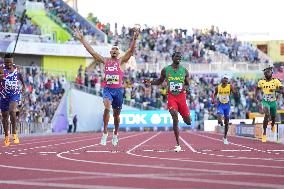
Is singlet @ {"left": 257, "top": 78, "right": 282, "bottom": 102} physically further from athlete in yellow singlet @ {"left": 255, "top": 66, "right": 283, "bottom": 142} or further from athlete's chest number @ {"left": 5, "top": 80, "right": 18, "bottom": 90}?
athlete's chest number @ {"left": 5, "top": 80, "right": 18, "bottom": 90}

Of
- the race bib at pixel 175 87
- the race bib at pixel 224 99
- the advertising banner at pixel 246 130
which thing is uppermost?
the race bib at pixel 175 87

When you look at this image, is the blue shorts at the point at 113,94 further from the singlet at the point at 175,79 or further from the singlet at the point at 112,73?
the singlet at the point at 175,79

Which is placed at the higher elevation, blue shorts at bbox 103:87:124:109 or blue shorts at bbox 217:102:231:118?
blue shorts at bbox 103:87:124:109

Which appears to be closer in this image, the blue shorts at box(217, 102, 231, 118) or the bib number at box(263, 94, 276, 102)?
the blue shorts at box(217, 102, 231, 118)

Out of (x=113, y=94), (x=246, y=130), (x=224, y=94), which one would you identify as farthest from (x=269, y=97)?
(x=246, y=130)

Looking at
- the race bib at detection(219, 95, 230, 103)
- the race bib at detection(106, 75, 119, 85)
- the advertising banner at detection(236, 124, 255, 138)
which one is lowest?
the advertising banner at detection(236, 124, 255, 138)

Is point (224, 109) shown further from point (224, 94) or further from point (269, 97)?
point (269, 97)

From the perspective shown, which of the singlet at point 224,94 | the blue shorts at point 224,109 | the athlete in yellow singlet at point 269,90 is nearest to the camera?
the blue shorts at point 224,109

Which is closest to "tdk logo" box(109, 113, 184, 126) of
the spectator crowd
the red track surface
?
the spectator crowd

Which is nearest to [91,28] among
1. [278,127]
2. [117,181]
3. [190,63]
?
[190,63]

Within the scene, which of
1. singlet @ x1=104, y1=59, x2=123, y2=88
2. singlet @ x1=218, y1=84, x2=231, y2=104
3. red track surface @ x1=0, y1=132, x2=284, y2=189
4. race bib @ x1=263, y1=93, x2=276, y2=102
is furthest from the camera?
race bib @ x1=263, y1=93, x2=276, y2=102

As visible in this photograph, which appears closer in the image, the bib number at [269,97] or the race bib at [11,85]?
the race bib at [11,85]

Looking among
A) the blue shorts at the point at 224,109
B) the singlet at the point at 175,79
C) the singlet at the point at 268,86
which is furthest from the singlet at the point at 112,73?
the singlet at the point at 268,86

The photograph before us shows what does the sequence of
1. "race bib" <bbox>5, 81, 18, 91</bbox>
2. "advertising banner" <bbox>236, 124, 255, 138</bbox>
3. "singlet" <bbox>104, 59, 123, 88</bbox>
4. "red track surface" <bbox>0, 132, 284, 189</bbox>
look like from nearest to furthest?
"red track surface" <bbox>0, 132, 284, 189</bbox> < "singlet" <bbox>104, 59, 123, 88</bbox> < "race bib" <bbox>5, 81, 18, 91</bbox> < "advertising banner" <bbox>236, 124, 255, 138</bbox>
